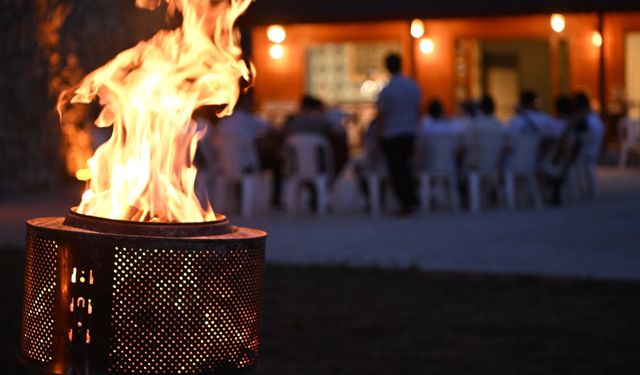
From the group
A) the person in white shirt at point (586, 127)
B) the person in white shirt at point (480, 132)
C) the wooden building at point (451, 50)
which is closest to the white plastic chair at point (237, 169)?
the person in white shirt at point (480, 132)

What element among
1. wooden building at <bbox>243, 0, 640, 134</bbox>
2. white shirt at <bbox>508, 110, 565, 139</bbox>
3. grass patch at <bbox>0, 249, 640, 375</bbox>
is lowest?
grass patch at <bbox>0, 249, 640, 375</bbox>

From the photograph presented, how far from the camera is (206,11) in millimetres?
5488

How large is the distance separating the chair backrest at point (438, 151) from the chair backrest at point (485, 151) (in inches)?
7.9


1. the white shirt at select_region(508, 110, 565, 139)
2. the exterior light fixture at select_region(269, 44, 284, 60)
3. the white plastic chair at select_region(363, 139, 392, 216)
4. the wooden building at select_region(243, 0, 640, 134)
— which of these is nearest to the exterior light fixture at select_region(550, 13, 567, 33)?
the wooden building at select_region(243, 0, 640, 134)

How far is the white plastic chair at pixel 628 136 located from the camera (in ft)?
65.7

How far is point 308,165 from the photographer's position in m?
13.7

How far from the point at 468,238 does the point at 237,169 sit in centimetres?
303

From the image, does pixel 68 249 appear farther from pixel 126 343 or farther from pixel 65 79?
pixel 65 79

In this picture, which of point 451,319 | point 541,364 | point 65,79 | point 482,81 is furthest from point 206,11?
point 482,81

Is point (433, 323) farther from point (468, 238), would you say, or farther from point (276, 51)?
point (276, 51)

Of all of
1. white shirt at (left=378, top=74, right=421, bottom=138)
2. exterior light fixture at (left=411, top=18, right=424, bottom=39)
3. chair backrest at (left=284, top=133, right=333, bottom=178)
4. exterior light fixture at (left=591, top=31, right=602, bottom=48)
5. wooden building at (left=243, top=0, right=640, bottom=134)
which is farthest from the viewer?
exterior light fixture at (left=411, top=18, right=424, bottom=39)

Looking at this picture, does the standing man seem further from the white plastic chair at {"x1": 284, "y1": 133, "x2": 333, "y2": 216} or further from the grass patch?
the grass patch

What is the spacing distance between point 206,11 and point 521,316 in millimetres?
3598

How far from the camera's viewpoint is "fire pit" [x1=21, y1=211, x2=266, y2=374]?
466cm
